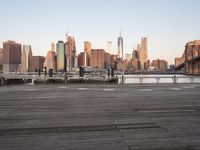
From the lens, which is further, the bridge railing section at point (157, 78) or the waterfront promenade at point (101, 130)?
the bridge railing section at point (157, 78)

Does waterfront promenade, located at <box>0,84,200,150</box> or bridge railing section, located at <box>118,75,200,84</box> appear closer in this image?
waterfront promenade, located at <box>0,84,200,150</box>

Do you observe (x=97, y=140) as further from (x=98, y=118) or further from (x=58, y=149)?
(x=98, y=118)

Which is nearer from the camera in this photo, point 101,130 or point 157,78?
point 101,130

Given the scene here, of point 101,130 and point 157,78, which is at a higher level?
point 157,78

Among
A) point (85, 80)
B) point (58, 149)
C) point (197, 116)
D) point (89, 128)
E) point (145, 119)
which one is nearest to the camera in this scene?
point (58, 149)

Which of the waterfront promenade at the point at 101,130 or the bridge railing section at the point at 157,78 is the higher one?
the bridge railing section at the point at 157,78

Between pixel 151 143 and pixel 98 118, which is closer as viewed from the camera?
pixel 151 143

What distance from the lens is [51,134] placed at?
22.2ft

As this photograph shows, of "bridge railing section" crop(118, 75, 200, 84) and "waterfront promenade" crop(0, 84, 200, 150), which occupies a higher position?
"bridge railing section" crop(118, 75, 200, 84)

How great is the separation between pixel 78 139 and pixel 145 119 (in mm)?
3114

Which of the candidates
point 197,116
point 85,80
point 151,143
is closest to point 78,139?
point 151,143

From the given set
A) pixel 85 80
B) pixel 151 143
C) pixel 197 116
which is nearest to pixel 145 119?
pixel 197 116

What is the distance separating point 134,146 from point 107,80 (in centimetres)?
4892

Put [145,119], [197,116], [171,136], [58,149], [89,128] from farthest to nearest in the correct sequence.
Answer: [197,116] < [145,119] < [89,128] < [171,136] < [58,149]
